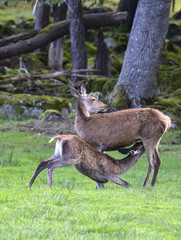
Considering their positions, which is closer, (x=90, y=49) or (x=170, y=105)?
(x=170, y=105)

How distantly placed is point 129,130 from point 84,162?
1.31m

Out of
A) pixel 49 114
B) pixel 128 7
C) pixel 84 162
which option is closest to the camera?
pixel 84 162

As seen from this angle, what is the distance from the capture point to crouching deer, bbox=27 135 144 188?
7.75 m

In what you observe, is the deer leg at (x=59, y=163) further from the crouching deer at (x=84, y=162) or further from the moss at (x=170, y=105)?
the moss at (x=170, y=105)

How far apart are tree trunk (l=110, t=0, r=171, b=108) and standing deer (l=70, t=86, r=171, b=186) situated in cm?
643

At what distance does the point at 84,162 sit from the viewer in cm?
792

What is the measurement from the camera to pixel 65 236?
454cm

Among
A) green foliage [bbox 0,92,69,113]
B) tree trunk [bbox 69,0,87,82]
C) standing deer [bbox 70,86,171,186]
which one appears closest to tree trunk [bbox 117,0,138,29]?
tree trunk [bbox 69,0,87,82]

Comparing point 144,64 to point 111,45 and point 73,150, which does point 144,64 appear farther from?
point 111,45

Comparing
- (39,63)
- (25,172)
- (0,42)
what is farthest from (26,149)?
(39,63)

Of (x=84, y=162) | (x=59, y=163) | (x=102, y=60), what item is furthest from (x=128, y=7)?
(x=59, y=163)

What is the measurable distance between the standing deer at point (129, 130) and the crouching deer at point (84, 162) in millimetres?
501

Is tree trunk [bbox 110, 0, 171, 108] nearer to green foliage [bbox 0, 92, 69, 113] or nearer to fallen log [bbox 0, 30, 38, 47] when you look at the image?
green foliage [bbox 0, 92, 69, 113]

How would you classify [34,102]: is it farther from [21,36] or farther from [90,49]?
[90,49]
